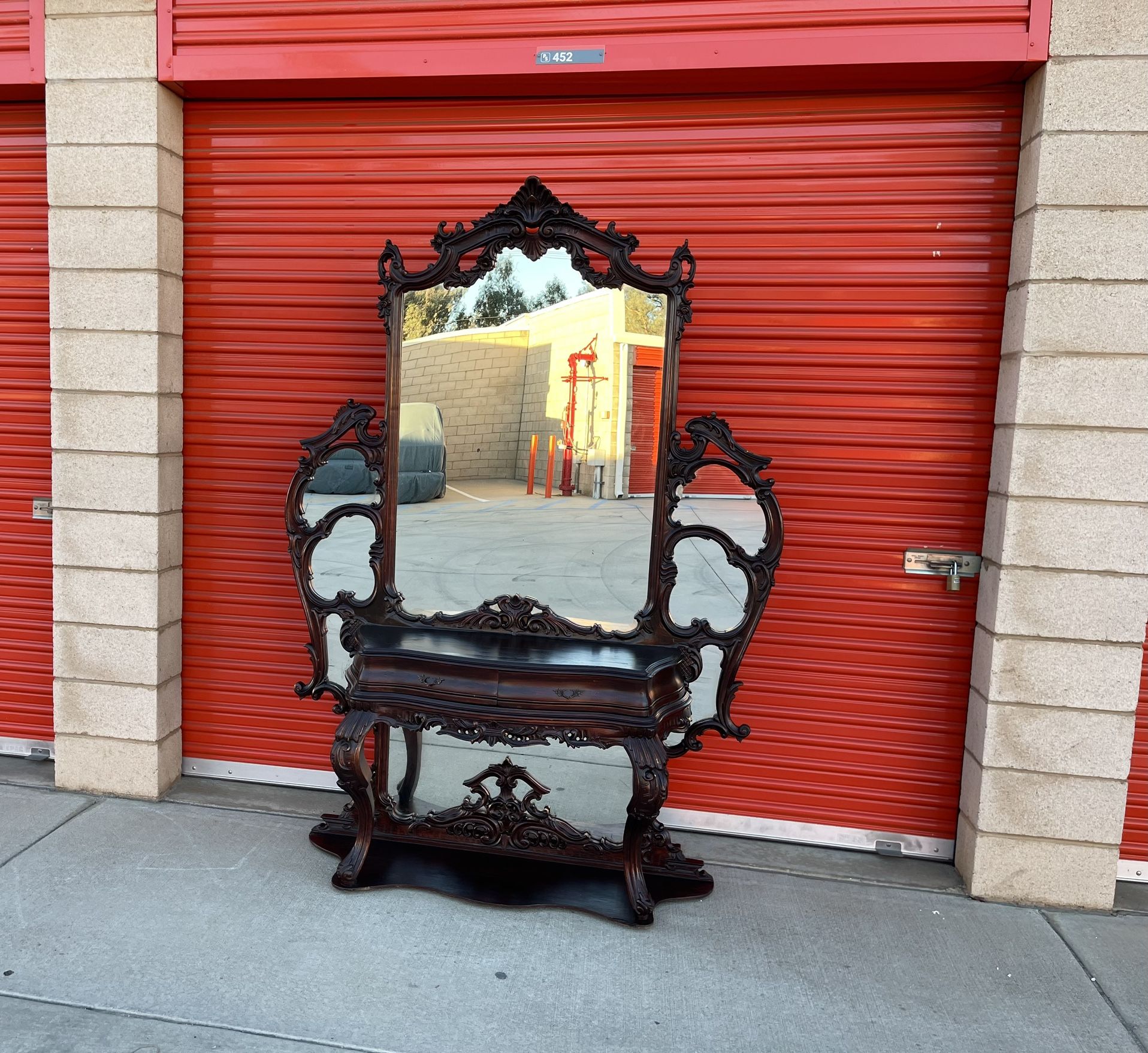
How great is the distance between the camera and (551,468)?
3285mm

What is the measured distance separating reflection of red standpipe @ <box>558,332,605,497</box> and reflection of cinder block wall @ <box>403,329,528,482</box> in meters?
0.17

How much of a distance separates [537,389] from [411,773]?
1.52 meters

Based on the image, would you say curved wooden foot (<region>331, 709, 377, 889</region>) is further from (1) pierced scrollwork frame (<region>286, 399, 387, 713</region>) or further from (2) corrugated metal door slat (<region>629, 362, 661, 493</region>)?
(2) corrugated metal door slat (<region>629, 362, 661, 493</region>)

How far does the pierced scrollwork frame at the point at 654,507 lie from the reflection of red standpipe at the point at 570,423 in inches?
9.9

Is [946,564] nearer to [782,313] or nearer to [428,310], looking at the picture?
[782,313]

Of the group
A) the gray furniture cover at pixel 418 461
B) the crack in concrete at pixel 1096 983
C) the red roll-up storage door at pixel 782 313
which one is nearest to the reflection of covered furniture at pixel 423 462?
the gray furniture cover at pixel 418 461

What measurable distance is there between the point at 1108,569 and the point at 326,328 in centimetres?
297

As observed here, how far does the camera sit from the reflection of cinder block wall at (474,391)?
325 cm

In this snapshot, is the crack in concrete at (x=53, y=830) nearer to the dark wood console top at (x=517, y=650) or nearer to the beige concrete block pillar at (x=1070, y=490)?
the dark wood console top at (x=517, y=650)

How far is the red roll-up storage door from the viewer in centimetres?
331

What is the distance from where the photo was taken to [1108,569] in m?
3.07

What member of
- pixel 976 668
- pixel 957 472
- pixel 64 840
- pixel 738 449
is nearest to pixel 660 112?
pixel 738 449

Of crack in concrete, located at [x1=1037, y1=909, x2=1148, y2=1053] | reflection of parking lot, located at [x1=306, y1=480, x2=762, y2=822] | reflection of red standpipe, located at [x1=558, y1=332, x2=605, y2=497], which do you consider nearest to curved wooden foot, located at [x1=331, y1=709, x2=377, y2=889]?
reflection of parking lot, located at [x1=306, y1=480, x2=762, y2=822]

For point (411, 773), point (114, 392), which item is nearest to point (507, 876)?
point (411, 773)
